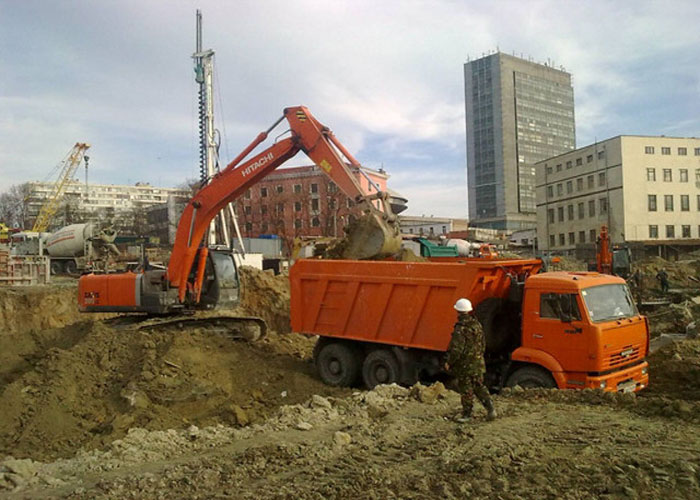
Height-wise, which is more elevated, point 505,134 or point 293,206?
point 505,134

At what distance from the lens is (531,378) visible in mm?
7582

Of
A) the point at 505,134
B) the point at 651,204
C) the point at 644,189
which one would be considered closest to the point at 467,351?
the point at 644,189

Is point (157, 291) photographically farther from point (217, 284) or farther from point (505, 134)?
point (505, 134)

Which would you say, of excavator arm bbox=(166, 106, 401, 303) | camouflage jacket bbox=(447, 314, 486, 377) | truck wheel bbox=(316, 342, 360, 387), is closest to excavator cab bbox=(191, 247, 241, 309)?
excavator arm bbox=(166, 106, 401, 303)

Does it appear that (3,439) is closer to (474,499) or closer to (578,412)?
(474,499)

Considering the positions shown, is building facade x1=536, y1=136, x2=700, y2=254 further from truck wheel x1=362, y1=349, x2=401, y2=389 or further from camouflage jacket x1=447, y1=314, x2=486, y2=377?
camouflage jacket x1=447, y1=314, x2=486, y2=377

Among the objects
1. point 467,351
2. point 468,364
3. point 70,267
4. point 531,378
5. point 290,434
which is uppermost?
point 70,267

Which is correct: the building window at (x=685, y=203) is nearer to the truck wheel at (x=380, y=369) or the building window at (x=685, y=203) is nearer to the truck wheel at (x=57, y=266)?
the truck wheel at (x=57, y=266)

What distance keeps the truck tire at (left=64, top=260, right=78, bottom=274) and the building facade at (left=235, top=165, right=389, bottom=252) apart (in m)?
17.9

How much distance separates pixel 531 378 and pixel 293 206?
148ft

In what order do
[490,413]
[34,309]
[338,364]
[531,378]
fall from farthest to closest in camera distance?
[34,309], [338,364], [531,378], [490,413]

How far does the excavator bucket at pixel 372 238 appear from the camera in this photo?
31.6 feet

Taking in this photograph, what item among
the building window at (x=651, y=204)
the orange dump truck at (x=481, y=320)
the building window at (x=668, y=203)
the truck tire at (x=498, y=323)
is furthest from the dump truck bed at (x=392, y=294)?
the building window at (x=668, y=203)

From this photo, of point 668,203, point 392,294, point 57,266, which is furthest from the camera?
point 668,203
